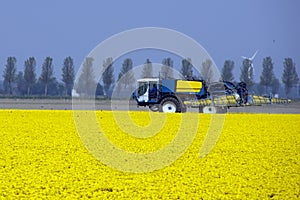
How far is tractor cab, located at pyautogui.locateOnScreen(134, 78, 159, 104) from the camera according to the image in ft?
95.7

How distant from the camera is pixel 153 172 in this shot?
35.0 ft

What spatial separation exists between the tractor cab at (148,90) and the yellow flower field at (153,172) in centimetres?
1116

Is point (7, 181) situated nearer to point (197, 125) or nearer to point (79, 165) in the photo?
point (79, 165)

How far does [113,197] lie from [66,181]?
145cm

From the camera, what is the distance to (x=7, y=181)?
9.24 m

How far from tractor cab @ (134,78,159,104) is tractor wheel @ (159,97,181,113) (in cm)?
53

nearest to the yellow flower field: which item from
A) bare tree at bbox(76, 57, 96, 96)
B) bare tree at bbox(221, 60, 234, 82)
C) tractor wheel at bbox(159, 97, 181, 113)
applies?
tractor wheel at bbox(159, 97, 181, 113)

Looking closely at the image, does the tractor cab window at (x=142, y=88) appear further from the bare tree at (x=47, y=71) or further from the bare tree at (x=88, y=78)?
the bare tree at (x=47, y=71)

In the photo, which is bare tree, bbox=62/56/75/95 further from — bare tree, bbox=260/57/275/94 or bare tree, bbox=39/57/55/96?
bare tree, bbox=260/57/275/94

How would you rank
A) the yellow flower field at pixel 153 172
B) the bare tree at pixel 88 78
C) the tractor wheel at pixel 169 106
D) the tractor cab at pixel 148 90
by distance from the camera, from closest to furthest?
the yellow flower field at pixel 153 172 → the tractor wheel at pixel 169 106 → the tractor cab at pixel 148 90 → the bare tree at pixel 88 78

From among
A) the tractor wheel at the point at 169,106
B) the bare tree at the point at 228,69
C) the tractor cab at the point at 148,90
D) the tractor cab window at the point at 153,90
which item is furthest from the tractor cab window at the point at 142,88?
the bare tree at the point at 228,69

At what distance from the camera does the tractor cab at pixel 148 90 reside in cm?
2917

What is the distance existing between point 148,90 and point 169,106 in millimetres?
1478

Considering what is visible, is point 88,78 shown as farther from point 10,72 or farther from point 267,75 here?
point 267,75
